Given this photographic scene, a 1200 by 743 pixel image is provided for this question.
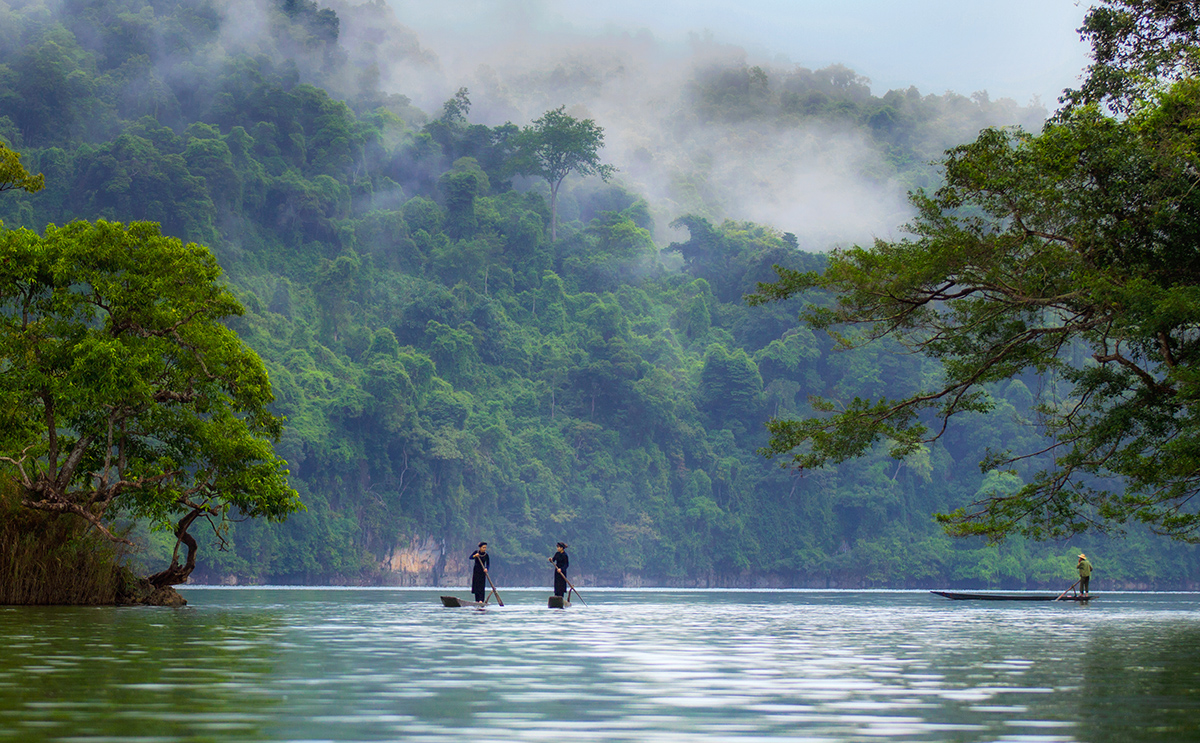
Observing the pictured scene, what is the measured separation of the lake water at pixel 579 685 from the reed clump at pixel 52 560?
584cm

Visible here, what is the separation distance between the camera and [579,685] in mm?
10133

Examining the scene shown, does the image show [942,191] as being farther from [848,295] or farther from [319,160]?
[319,160]

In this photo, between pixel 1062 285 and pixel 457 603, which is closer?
pixel 1062 285

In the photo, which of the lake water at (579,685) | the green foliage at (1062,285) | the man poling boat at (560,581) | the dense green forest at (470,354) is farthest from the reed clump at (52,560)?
the dense green forest at (470,354)

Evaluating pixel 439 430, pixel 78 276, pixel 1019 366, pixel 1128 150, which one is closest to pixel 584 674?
pixel 1128 150

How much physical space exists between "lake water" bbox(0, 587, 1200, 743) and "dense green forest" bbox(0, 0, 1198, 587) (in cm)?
5751

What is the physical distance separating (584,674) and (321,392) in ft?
242

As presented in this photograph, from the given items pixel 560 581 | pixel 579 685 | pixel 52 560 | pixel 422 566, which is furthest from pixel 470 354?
pixel 579 685

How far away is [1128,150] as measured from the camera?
69.2 ft

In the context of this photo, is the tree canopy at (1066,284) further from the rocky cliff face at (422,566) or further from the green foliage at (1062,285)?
the rocky cliff face at (422,566)

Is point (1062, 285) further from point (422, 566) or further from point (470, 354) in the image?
point (470, 354)

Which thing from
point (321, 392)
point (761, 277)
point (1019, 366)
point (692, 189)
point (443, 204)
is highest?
point (692, 189)

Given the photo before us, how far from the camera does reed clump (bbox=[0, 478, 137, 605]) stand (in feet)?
79.7

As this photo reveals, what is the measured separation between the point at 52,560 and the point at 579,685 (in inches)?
719
